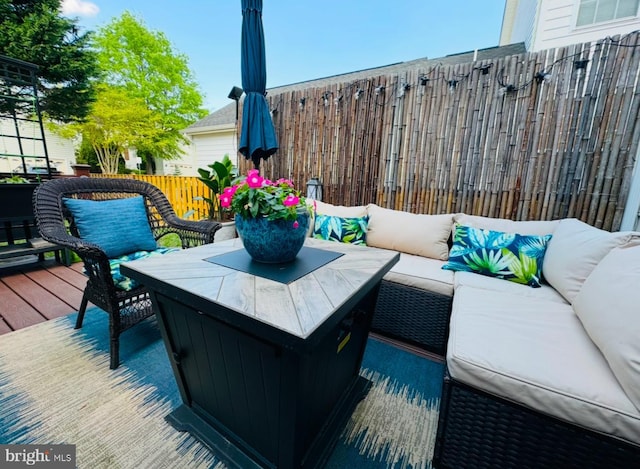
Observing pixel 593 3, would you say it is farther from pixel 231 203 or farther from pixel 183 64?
pixel 183 64

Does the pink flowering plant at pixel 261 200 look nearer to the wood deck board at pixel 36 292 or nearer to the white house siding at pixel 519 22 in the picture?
the wood deck board at pixel 36 292

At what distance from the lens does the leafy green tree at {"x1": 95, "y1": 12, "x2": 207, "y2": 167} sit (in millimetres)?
11000

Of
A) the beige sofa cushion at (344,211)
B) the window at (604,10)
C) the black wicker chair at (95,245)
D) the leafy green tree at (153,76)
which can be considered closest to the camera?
the black wicker chair at (95,245)

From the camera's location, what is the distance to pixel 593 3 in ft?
10.9

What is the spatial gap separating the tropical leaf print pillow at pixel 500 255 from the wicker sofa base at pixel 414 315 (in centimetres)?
38

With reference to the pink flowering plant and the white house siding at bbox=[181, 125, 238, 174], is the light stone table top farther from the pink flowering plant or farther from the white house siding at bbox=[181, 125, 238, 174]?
the white house siding at bbox=[181, 125, 238, 174]

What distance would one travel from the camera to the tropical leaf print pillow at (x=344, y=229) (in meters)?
2.48

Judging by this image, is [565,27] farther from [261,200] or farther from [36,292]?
[36,292]

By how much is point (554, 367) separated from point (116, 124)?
45.3 feet

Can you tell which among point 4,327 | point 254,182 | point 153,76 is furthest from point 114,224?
point 153,76

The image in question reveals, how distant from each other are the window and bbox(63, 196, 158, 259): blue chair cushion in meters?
5.80

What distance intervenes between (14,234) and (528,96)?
5.88 m

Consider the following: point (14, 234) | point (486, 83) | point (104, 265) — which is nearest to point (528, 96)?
point (486, 83)

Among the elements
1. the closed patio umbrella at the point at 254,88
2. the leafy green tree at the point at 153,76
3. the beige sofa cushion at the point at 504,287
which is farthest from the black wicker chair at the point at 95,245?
the leafy green tree at the point at 153,76
